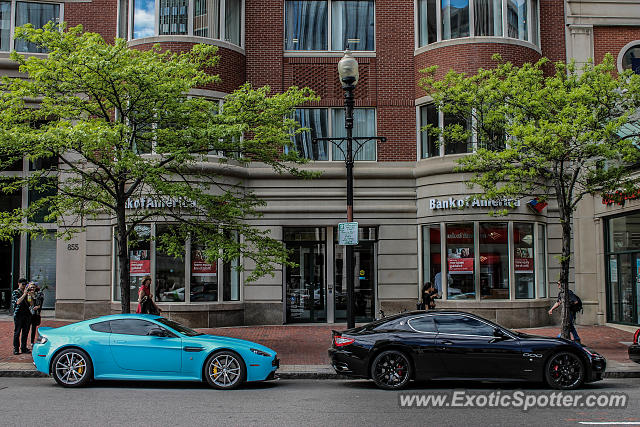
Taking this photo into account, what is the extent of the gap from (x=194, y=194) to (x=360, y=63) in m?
9.12

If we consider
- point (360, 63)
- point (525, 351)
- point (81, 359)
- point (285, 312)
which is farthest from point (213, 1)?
point (525, 351)

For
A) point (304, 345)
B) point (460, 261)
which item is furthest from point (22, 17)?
point (460, 261)

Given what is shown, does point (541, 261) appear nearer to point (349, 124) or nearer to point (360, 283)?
point (360, 283)

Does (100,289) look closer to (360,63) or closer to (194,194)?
(194,194)

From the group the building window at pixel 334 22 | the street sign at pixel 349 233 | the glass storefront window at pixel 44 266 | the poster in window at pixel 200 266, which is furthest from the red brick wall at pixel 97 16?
the street sign at pixel 349 233

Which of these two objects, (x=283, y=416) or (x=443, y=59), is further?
(x=443, y=59)

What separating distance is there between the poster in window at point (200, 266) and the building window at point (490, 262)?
6.64m

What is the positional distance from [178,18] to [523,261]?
40.9ft

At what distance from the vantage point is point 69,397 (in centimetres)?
944

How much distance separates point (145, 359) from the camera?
10.3m

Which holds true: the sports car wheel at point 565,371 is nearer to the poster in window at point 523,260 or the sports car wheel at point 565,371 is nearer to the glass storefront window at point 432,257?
the poster in window at point 523,260

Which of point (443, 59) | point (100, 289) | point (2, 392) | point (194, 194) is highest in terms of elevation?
point (443, 59)

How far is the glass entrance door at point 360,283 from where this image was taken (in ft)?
64.1

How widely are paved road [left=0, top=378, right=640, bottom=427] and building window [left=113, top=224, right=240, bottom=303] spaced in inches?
276
